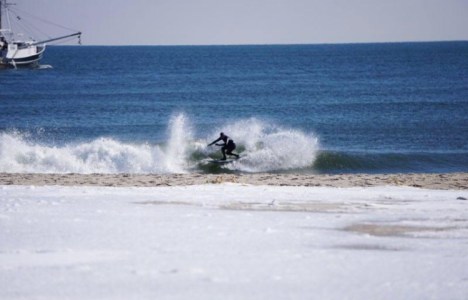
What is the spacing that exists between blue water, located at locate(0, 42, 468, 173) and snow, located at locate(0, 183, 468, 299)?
12.0 m

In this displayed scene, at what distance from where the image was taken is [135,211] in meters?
11.7

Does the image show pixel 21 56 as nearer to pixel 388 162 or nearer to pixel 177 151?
pixel 177 151

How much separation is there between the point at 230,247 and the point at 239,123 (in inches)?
1208

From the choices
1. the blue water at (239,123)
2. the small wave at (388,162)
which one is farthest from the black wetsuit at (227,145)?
the small wave at (388,162)

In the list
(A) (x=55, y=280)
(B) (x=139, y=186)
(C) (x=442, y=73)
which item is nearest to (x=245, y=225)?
(A) (x=55, y=280)

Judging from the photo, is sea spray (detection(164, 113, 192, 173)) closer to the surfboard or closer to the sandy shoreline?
the surfboard

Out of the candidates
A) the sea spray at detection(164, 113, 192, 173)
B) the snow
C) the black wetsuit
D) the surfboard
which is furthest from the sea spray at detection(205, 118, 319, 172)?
the snow

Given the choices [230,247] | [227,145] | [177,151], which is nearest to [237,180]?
[227,145]

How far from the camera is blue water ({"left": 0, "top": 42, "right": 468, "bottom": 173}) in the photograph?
25.7 metres

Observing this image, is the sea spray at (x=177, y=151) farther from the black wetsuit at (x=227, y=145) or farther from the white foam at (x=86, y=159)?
the black wetsuit at (x=227, y=145)

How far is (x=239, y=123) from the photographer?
3962 centimetres

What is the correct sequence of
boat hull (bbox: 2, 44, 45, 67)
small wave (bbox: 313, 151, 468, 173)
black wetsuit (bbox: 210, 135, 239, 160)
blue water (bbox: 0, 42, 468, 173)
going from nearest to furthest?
black wetsuit (bbox: 210, 135, 239, 160) → blue water (bbox: 0, 42, 468, 173) → small wave (bbox: 313, 151, 468, 173) → boat hull (bbox: 2, 44, 45, 67)

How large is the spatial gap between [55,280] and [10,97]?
176 feet

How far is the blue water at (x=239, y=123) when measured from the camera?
25703 mm
